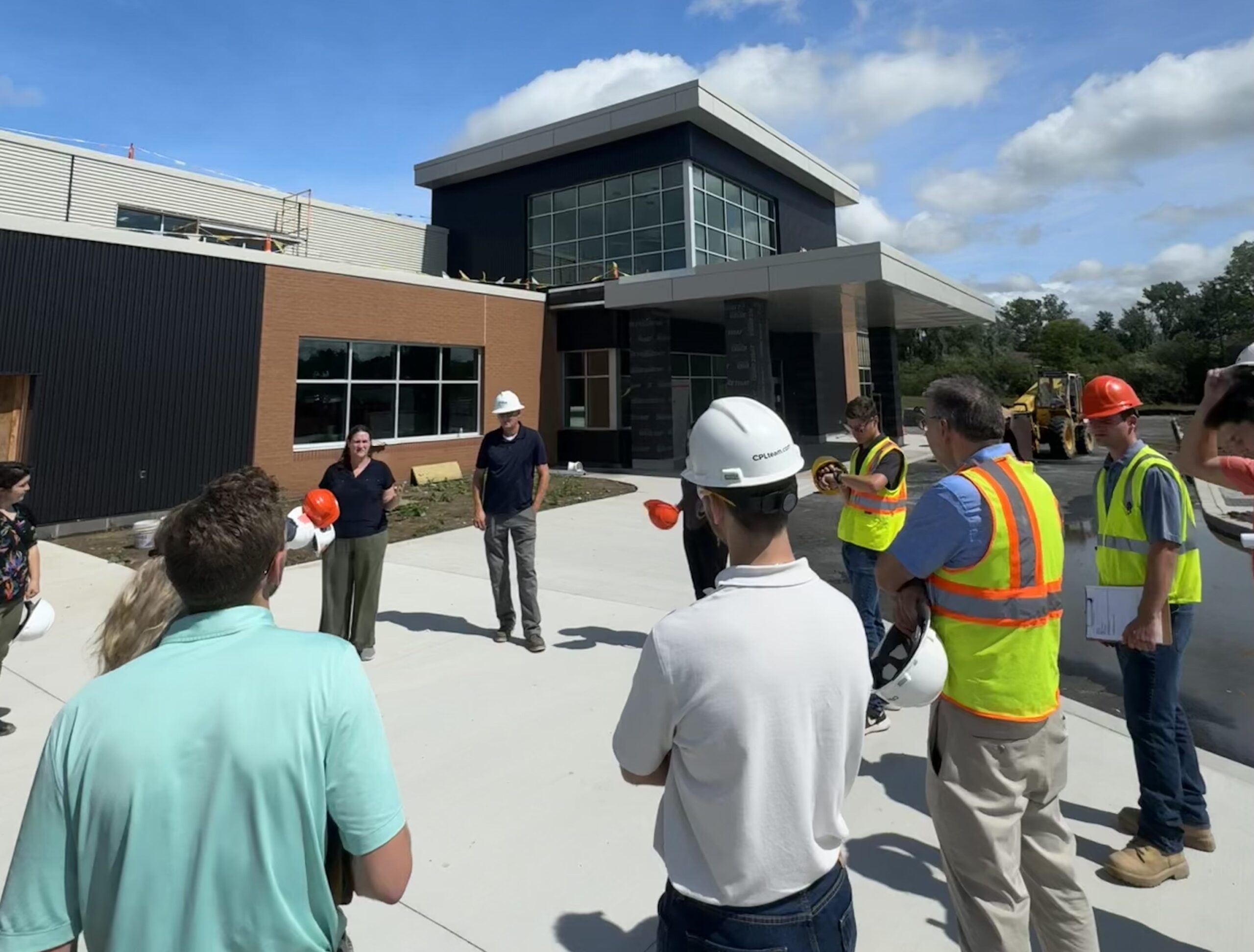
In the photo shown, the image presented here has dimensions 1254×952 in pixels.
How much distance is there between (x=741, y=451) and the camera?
1595 millimetres

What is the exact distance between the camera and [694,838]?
59.1 inches

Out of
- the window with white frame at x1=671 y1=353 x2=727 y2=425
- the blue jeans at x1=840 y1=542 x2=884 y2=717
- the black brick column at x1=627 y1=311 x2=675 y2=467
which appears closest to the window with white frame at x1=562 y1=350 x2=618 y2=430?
the black brick column at x1=627 y1=311 x2=675 y2=467

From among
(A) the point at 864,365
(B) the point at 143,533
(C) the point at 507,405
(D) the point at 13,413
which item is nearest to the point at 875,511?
(C) the point at 507,405

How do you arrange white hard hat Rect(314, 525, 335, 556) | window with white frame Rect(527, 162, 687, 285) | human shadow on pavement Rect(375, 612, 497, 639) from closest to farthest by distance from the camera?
white hard hat Rect(314, 525, 335, 556) → human shadow on pavement Rect(375, 612, 497, 639) → window with white frame Rect(527, 162, 687, 285)

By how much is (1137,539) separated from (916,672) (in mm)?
1709

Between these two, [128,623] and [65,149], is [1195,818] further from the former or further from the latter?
[65,149]

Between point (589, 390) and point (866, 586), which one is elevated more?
point (589, 390)

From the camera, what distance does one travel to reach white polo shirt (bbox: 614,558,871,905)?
55.4 inches

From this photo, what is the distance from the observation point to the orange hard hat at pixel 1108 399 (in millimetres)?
3064

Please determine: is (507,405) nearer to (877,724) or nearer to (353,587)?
(353,587)

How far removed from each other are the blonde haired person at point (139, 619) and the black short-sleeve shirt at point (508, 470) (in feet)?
13.2

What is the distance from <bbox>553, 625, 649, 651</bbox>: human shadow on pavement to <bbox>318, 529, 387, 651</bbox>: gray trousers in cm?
155

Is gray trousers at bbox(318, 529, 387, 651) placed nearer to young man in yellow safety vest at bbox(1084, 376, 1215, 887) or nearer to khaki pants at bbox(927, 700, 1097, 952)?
khaki pants at bbox(927, 700, 1097, 952)

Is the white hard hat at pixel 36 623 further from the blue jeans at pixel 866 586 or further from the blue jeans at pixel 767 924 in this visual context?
the blue jeans at pixel 866 586
